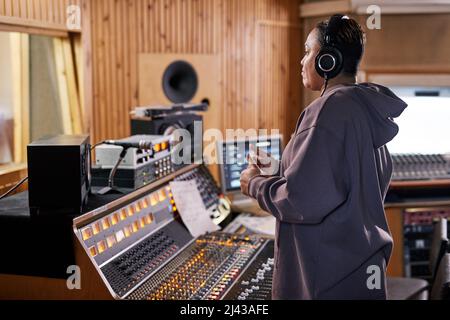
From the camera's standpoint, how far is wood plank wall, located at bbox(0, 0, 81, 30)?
8.61 feet

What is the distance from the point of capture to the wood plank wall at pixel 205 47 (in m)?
4.79

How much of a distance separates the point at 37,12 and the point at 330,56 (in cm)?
179

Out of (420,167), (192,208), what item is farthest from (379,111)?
(420,167)

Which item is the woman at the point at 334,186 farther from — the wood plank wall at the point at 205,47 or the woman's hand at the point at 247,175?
the wood plank wall at the point at 205,47

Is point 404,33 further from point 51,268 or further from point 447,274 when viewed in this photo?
point 51,268

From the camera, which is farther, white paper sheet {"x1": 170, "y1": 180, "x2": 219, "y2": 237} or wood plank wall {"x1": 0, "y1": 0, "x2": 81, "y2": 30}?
white paper sheet {"x1": 170, "y1": 180, "x2": 219, "y2": 237}

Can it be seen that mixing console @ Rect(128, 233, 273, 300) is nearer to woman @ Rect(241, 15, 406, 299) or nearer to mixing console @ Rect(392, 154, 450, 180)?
woman @ Rect(241, 15, 406, 299)

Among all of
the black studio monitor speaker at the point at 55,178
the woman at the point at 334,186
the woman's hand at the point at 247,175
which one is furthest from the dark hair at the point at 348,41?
the black studio monitor speaker at the point at 55,178

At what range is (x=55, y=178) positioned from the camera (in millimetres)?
1836

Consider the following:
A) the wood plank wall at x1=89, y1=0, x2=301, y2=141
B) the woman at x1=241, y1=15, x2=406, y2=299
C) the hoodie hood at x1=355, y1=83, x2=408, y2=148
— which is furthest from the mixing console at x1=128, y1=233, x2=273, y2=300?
the wood plank wall at x1=89, y1=0, x2=301, y2=141

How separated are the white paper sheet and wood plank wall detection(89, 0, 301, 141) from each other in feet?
6.64

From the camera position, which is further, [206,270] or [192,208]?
[192,208]

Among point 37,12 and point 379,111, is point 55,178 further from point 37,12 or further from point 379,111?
point 37,12

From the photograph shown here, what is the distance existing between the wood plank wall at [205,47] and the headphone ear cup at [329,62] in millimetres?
3263
